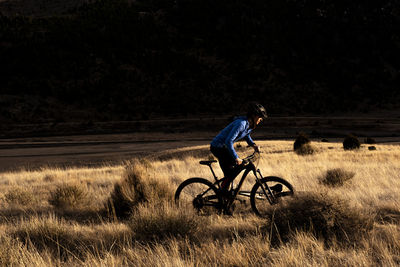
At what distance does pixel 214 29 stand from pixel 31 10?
58.2 m

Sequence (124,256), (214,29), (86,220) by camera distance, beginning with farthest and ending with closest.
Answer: (214,29) < (86,220) < (124,256)

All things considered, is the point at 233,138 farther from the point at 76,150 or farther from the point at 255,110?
the point at 76,150

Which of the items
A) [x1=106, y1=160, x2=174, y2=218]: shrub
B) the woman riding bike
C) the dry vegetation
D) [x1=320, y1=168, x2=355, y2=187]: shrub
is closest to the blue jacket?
the woman riding bike

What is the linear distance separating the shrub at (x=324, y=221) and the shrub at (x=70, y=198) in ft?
15.6

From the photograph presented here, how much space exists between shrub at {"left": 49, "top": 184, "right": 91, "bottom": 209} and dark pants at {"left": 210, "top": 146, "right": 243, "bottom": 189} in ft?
12.2

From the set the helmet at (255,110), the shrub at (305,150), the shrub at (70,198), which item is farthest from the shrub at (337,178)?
the shrub at (305,150)

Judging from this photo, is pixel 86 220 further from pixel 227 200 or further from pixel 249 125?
pixel 249 125

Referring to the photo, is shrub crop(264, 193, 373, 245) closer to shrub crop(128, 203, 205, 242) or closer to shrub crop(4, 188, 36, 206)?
shrub crop(128, 203, 205, 242)

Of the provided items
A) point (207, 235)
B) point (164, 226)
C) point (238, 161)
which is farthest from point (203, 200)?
point (164, 226)

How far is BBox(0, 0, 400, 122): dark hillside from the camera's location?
62000 millimetres

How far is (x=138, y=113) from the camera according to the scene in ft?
193

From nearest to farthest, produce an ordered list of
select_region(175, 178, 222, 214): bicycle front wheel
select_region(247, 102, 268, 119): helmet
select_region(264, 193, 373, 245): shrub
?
select_region(264, 193, 373, 245): shrub, select_region(247, 102, 268, 119): helmet, select_region(175, 178, 222, 214): bicycle front wheel

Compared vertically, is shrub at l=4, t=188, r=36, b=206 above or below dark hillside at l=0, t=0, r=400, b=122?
below

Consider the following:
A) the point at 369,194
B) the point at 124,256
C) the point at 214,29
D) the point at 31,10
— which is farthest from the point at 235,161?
the point at 31,10
